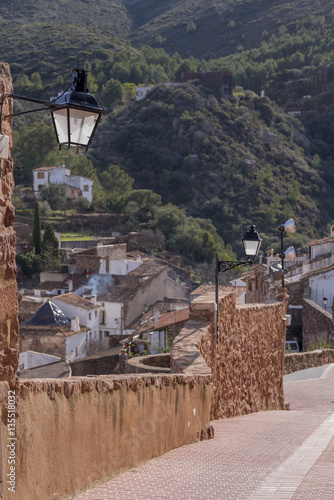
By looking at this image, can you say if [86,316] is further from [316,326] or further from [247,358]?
[247,358]

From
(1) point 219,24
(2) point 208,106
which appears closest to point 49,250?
(2) point 208,106

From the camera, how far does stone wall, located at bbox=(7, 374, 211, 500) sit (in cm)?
388

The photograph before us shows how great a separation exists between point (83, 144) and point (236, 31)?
13872 cm

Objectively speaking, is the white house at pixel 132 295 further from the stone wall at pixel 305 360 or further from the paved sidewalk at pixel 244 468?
the paved sidewalk at pixel 244 468

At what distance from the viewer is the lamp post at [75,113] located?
4.14 metres

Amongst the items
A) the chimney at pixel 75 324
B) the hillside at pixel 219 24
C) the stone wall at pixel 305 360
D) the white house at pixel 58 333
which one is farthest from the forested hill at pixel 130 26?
the stone wall at pixel 305 360

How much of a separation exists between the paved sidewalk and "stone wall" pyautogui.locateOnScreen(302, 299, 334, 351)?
1169 centimetres

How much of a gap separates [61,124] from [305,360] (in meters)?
12.8

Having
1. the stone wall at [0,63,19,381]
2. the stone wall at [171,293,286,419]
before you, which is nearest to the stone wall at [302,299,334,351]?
the stone wall at [171,293,286,419]

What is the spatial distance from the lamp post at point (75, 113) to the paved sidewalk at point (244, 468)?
1961 millimetres

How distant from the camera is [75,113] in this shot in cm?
418

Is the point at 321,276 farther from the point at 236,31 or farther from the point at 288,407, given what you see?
the point at 236,31

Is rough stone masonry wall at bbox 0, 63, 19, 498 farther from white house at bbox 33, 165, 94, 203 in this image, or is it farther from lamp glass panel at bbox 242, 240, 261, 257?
white house at bbox 33, 165, 94, 203

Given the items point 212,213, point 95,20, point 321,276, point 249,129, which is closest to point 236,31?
point 95,20
